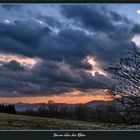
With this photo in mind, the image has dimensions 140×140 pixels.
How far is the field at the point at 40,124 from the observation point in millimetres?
23719

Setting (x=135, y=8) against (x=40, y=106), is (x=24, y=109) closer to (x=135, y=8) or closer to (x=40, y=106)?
(x=40, y=106)

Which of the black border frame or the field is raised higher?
the field

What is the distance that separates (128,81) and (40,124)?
3.66 ft

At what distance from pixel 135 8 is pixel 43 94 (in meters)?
1.40

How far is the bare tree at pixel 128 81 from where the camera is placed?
23.9 m

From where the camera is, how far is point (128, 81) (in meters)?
24.0

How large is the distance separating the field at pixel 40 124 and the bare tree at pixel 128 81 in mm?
282

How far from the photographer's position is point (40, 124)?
78.0ft

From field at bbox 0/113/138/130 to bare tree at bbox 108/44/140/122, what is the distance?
282mm

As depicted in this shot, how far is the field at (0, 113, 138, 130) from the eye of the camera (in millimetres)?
23719
